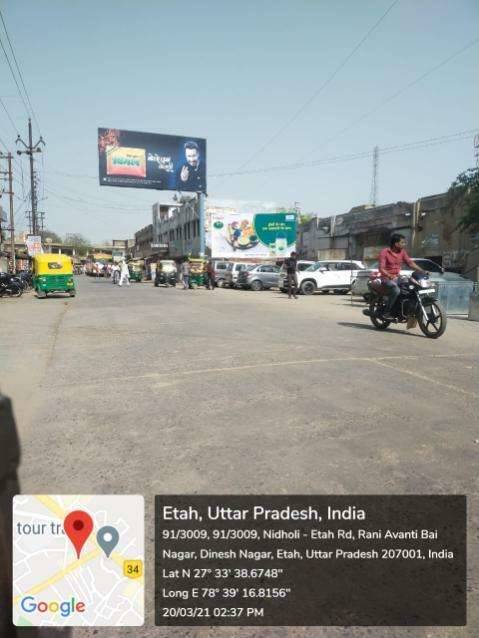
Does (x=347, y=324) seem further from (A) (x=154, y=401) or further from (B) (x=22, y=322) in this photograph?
(B) (x=22, y=322)

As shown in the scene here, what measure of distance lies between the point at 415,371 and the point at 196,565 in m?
3.96

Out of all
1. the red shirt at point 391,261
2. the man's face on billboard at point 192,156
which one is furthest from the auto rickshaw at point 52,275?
the man's face on billboard at point 192,156

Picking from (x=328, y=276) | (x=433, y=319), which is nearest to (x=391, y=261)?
(x=433, y=319)

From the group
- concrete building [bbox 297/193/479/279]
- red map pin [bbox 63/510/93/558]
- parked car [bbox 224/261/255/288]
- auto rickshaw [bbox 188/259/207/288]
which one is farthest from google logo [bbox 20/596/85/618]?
auto rickshaw [bbox 188/259/207/288]

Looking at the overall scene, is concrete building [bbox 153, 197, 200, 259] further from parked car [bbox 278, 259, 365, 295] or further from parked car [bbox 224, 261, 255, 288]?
parked car [bbox 278, 259, 365, 295]

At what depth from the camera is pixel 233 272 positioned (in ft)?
96.2

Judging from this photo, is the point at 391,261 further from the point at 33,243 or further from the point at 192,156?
the point at 192,156

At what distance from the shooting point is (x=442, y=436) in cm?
317

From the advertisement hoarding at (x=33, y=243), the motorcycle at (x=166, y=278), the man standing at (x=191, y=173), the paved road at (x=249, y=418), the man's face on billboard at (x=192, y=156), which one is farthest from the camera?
the man's face on billboard at (x=192, y=156)

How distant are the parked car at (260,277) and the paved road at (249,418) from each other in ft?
64.7

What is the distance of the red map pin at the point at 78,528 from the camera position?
1450 millimetres

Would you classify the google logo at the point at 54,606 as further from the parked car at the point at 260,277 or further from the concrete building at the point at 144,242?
the concrete building at the point at 144,242
